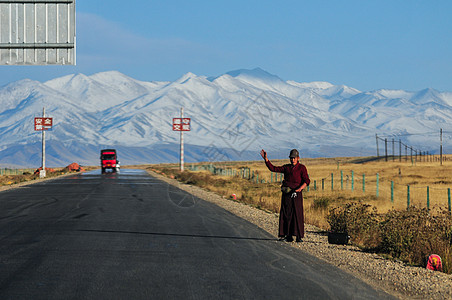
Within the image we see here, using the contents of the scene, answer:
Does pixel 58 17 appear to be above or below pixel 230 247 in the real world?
above

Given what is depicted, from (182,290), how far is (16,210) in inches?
599

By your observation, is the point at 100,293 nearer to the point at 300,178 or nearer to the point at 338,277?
the point at 338,277

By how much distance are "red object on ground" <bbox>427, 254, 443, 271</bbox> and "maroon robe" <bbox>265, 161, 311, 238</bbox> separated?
10.0 ft

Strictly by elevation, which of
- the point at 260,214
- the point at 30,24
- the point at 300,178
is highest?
the point at 30,24

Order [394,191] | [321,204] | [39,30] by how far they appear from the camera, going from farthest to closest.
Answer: [394,191] < [321,204] < [39,30]

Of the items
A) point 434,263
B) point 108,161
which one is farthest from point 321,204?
point 108,161

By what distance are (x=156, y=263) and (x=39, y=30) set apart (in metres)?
11.2

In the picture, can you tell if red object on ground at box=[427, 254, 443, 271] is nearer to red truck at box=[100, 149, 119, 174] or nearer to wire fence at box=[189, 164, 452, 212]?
wire fence at box=[189, 164, 452, 212]

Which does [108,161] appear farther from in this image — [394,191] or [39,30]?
[39,30]

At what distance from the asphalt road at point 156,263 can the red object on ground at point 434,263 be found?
5.67 feet

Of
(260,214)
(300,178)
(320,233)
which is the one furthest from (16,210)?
(300,178)

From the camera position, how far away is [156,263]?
10.6 metres

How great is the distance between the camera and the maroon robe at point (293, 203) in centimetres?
1332

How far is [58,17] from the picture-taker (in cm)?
1933
